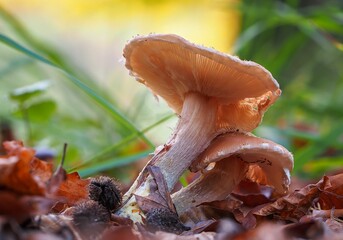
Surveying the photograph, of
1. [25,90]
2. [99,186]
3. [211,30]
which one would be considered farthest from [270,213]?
[211,30]

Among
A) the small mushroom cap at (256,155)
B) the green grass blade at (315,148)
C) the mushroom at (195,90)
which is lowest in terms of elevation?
the green grass blade at (315,148)

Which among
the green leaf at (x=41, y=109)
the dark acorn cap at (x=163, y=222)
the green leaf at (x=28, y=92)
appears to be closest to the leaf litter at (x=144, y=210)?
the dark acorn cap at (x=163, y=222)

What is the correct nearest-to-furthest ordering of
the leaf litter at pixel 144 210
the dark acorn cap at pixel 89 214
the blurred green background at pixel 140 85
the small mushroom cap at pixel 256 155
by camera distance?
the leaf litter at pixel 144 210 → the dark acorn cap at pixel 89 214 → the small mushroom cap at pixel 256 155 → the blurred green background at pixel 140 85

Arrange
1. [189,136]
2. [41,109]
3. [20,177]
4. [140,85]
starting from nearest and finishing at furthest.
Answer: [20,177] → [189,136] → [41,109] → [140,85]

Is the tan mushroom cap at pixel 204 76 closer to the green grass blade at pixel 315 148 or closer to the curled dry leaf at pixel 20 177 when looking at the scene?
the curled dry leaf at pixel 20 177

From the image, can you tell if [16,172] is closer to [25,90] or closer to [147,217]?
[147,217]

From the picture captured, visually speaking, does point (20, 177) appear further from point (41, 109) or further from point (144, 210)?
point (41, 109)

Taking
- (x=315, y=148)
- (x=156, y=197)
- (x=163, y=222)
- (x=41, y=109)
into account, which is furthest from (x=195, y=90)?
(x=41, y=109)

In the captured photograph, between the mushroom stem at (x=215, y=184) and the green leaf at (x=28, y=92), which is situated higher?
the green leaf at (x=28, y=92)
